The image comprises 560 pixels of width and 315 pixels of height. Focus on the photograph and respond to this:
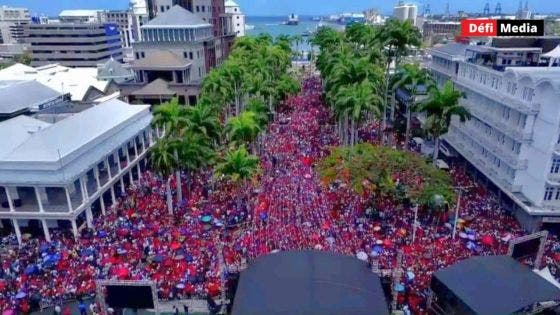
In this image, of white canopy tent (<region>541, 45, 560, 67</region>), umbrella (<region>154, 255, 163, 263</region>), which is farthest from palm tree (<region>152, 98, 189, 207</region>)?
white canopy tent (<region>541, 45, 560, 67</region>)

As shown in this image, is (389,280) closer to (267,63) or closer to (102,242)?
(102,242)

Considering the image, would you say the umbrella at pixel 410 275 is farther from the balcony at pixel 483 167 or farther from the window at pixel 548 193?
the balcony at pixel 483 167

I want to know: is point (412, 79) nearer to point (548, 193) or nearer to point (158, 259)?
point (548, 193)

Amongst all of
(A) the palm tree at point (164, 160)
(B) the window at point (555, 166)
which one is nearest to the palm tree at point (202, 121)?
(A) the palm tree at point (164, 160)

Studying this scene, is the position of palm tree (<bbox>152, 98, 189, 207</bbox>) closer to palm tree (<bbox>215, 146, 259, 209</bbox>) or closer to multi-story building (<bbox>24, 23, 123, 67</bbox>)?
palm tree (<bbox>215, 146, 259, 209</bbox>)

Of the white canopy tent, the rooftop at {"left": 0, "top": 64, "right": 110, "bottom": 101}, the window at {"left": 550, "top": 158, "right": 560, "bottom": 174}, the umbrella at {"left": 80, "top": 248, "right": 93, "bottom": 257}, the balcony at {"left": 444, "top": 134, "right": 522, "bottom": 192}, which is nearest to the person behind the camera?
the umbrella at {"left": 80, "top": 248, "right": 93, "bottom": 257}

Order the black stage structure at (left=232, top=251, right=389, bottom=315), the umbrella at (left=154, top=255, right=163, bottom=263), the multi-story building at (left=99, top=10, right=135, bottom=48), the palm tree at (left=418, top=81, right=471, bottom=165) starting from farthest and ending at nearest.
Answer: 1. the multi-story building at (left=99, top=10, right=135, bottom=48)
2. the palm tree at (left=418, top=81, right=471, bottom=165)
3. the umbrella at (left=154, top=255, right=163, bottom=263)
4. the black stage structure at (left=232, top=251, right=389, bottom=315)
